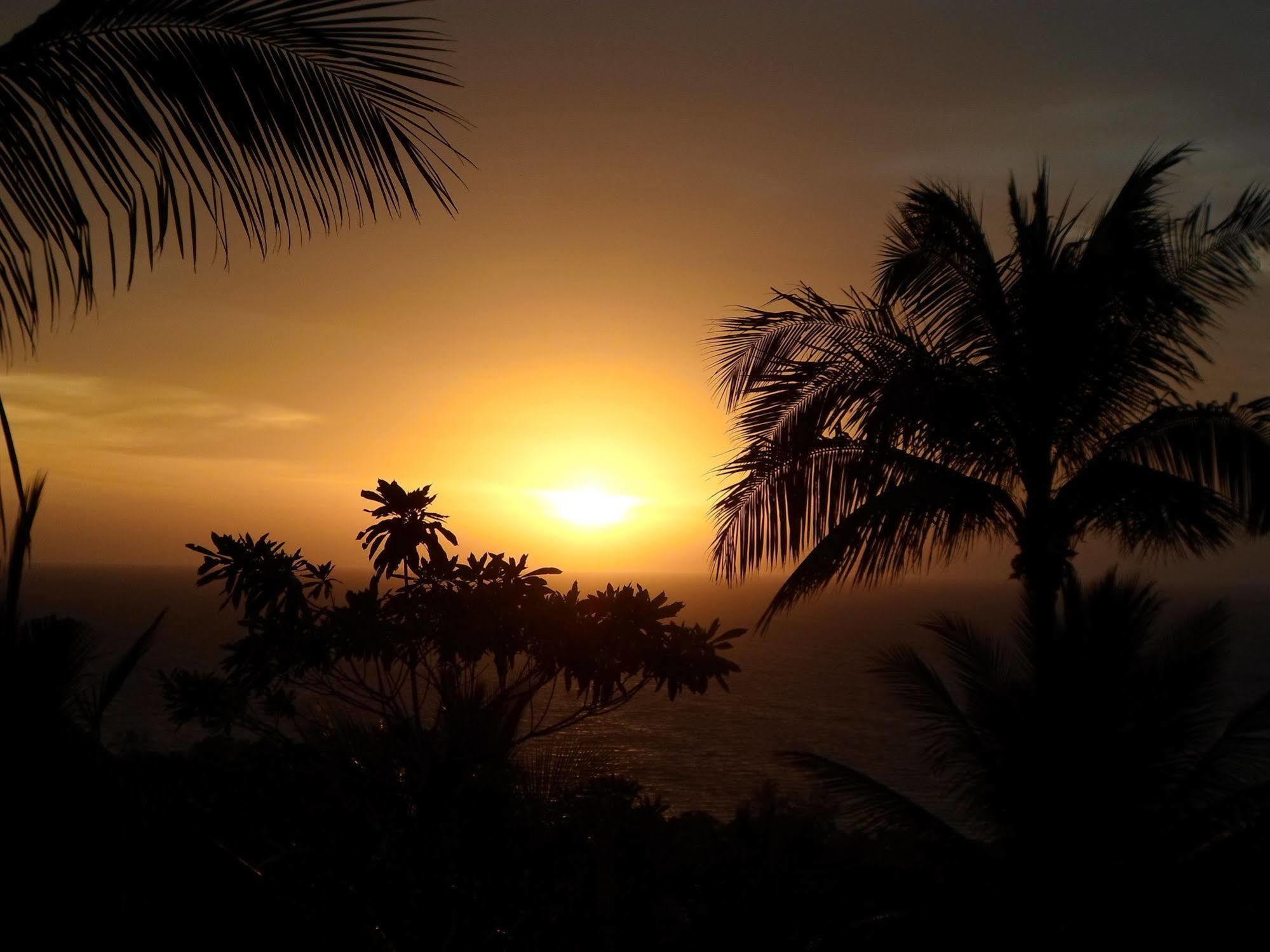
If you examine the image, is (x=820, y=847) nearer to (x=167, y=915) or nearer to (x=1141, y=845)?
(x=1141, y=845)

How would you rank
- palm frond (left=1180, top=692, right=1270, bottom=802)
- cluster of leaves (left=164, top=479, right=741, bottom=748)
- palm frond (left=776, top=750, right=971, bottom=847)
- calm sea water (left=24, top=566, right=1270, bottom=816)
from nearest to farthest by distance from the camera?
palm frond (left=1180, top=692, right=1270, bottom=802) → palm frond (left=776, top=750, right=971, bottom=847) → cluster of leaves (left=164, top=479, right=741, bottom=748) → calm sea water (left=24, top=566, right=1270, bottom=816)

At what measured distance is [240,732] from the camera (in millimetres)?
76938

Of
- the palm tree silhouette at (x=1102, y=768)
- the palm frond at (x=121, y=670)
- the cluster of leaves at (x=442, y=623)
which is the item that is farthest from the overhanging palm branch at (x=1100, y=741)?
the palm frond at (x=121, y=670)

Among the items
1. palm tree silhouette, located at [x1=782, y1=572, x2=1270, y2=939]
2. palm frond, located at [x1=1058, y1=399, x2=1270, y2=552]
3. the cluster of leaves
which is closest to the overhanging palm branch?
palm tree silhouette, located at [x1=782, y1=572, x2=1270, y2=939]

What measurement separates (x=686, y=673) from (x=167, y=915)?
738 centimetres

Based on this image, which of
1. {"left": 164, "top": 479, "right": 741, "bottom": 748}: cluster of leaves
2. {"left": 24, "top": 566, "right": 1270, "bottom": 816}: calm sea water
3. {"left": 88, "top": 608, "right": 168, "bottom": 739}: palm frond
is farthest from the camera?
{"left": 24, "top": 566, "right": 1270, "bottom": 816}: calm sea water

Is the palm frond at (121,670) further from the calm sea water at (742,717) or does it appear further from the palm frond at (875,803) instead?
the palm frond at (875,803)

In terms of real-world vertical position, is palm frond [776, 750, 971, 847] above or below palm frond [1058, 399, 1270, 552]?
below

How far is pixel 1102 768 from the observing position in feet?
25.1

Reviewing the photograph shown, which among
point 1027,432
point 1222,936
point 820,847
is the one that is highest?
point 1027,432

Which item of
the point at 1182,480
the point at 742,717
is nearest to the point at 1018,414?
the point at 1182,480

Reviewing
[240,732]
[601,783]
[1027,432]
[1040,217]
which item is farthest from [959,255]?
[240,732]

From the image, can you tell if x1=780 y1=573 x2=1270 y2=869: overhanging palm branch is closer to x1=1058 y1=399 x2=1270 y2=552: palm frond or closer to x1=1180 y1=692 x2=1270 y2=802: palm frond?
x1=1180 y1=692 x2=1270 y2=802: palm frond

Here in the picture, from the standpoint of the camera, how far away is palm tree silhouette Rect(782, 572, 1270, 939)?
24.8 feet
